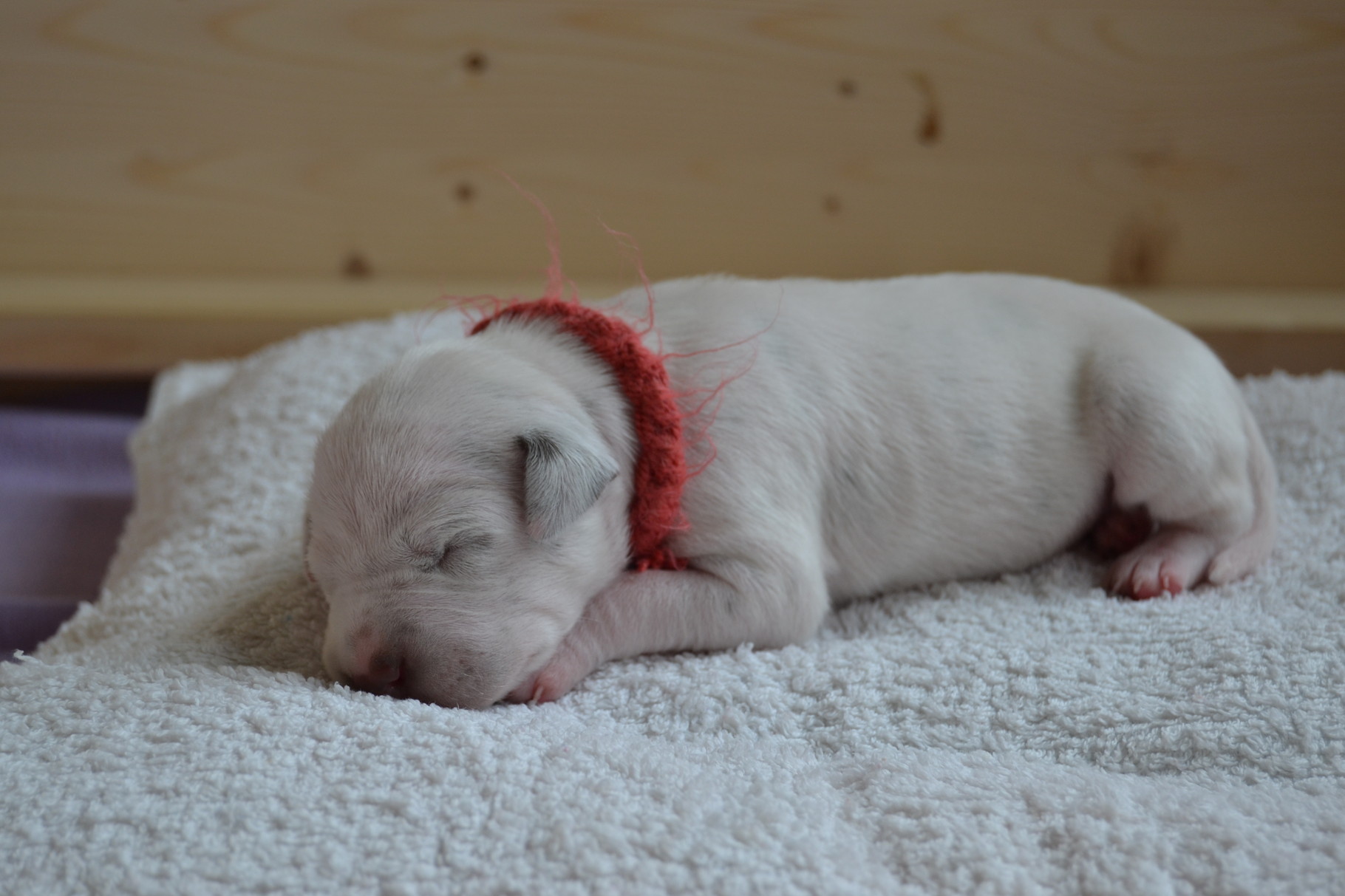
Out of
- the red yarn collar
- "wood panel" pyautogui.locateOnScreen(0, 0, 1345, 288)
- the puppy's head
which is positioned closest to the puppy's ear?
the puppy's head

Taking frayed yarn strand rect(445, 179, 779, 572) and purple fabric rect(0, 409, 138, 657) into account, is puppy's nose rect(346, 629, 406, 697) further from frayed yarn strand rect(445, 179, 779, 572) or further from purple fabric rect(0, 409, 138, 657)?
purple fabric rect(0, 409, 138, 657)

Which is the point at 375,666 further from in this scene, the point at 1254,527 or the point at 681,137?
the point at 681,137

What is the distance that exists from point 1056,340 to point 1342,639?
29.7 inches

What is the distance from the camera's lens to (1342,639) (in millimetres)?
1832

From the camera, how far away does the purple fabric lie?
95.3 inches

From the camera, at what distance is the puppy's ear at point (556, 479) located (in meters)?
1.62

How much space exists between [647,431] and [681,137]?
68.5 inches

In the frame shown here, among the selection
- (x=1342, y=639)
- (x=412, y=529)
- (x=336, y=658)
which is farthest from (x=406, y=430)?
(x=1342, y=639)

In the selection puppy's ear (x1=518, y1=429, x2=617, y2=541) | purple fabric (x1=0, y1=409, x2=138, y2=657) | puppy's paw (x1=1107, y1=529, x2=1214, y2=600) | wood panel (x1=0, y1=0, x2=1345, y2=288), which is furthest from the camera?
wood panel (x1=0, y1=0, x2=1345, y2=288)

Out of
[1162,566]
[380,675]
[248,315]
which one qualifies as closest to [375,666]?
[380,675]

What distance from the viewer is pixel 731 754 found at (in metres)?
1.62

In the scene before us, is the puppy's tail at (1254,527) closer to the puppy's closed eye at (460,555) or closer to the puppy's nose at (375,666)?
the puppy's closed eye at (460,555)

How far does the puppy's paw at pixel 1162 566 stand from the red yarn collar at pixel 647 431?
2.93 ft

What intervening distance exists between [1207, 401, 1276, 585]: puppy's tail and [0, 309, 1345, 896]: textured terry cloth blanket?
0.13 ft
